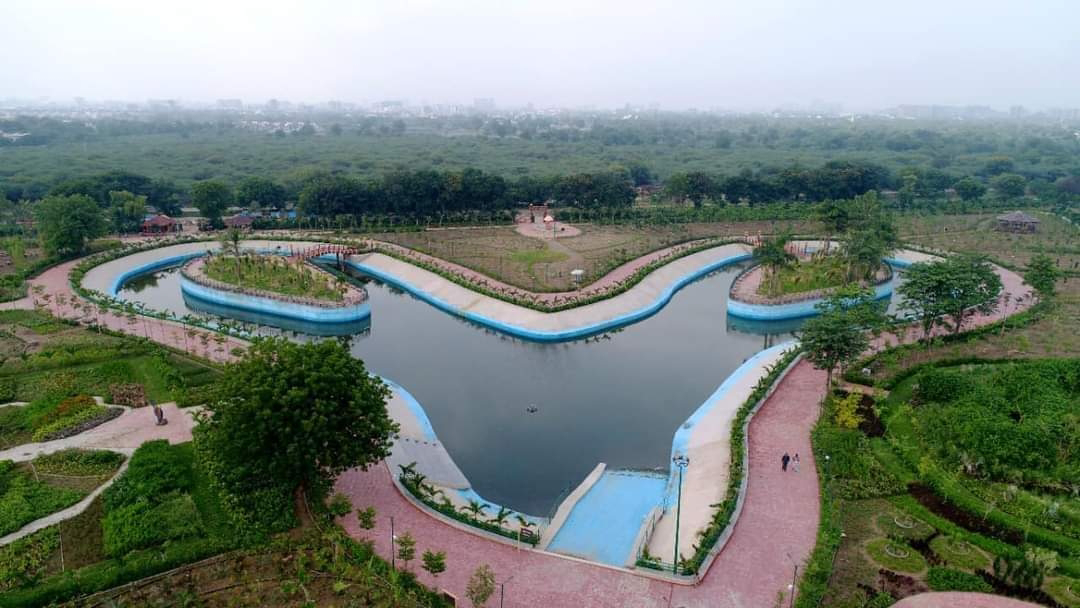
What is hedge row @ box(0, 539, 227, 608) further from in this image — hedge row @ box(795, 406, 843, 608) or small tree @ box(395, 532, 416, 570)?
hedge row @ box(795, 406, 843, 608)

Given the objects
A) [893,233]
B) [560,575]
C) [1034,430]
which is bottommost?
[560,575]

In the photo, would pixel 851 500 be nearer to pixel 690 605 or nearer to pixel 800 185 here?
pixel 690 605

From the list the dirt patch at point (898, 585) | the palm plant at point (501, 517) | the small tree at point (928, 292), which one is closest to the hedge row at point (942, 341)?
the small tree at point (928, 292)

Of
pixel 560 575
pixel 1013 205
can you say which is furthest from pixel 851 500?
pixel 1013 205

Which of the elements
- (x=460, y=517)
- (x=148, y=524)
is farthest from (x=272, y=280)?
(x=460, y=517)

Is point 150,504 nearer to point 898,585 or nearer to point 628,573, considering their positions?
point 628,573

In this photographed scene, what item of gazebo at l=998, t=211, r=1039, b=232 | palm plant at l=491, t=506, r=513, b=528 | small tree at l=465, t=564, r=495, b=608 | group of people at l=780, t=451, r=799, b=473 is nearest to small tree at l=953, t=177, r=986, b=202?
gazebo at l=998, t=211, r=1039, b=232

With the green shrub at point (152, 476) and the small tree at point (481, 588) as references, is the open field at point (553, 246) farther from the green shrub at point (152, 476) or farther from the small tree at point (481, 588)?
the small tree at point (481, 588)
